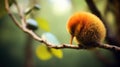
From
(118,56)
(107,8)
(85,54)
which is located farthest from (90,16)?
(85,54)

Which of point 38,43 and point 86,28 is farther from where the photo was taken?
point 38,43

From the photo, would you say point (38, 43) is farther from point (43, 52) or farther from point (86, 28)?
point (86, 28)

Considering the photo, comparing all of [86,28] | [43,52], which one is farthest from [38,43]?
[86,28]

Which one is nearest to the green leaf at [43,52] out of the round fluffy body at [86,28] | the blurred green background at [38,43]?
the round fluffy body at [86,28]

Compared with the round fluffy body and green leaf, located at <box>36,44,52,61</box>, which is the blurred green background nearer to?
green leaf, located at <box>36,44,52,61</box>

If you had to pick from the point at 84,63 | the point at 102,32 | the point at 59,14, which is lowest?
the point at 84,63

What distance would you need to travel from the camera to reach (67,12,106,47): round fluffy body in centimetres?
26

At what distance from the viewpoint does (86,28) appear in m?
0.26

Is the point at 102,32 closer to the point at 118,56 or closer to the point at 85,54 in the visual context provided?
the point at 118,56

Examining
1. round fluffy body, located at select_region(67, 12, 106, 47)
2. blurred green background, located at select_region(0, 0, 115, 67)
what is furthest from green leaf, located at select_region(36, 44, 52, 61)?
blurred green background, located at select_region(0, 0, 115, 67)

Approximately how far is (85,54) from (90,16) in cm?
107

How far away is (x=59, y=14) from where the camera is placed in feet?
4.50

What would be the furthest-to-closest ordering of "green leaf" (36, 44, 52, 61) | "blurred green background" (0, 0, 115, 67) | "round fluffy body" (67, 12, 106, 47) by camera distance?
"blurred green background" (0, 0, 115, 67) → "green leaf" (36, 44, 52, 61) → "round fluffy body" (67, 12, 106, 47)

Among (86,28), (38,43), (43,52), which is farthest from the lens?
(38,43)
